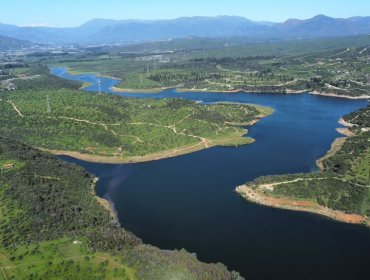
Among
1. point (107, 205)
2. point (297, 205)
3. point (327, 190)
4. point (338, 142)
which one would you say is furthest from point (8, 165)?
point (338, 142)

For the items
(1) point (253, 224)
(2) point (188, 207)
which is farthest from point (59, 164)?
(1) point (253, 224)

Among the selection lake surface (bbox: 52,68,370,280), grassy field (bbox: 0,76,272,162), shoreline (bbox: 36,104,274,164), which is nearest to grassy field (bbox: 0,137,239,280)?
lake surface (bbox: 52,68,370,280)

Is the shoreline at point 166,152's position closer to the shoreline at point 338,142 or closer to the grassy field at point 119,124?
the grassy field at point 119,124

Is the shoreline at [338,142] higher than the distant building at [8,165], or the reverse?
the distant building at [8,165]

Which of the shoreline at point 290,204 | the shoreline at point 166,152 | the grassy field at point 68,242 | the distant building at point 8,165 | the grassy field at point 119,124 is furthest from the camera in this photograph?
Answer: the grassy field at point 119,124

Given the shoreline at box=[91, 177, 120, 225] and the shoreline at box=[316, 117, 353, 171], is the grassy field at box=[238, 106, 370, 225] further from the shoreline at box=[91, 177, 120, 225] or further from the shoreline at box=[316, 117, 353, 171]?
the shoreline at box=[91, 177, 120, 225]

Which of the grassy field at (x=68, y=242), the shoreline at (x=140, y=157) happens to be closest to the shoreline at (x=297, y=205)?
the grassy field at (x=68, y=242)

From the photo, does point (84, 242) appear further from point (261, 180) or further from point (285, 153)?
point (285, 153)

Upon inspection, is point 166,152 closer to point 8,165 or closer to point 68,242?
point 8,165
